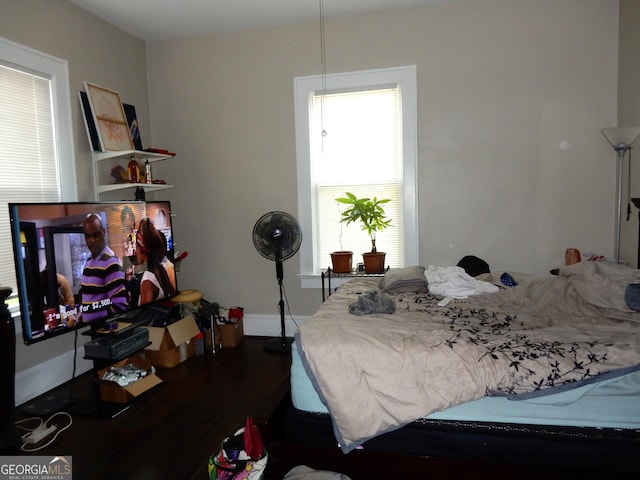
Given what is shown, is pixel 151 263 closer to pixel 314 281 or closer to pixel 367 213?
pixel 314 281

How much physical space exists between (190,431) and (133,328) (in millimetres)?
934

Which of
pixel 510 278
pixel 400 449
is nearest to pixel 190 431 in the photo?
pixel 400 449

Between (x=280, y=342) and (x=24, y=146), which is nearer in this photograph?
(x=24, y=146)

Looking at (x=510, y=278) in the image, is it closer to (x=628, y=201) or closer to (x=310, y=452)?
(x=628, y=201)

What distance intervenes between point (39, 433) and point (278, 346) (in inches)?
68.2

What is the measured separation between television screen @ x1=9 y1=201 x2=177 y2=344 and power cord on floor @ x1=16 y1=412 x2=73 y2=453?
0.51 m

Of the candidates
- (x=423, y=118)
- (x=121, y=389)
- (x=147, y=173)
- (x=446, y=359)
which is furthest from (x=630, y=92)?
(x=121, y=389)

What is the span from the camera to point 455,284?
2648 mm

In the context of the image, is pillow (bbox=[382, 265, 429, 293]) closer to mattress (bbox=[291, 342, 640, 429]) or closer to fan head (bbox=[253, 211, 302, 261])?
fan head (bbox=[253, 211, 302, 261])

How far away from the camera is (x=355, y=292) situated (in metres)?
2.73

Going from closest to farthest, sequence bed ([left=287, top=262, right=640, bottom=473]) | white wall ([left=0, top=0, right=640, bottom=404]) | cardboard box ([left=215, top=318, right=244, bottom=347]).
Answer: bed ([left=287, top=262, right=640, bottom=473])
white wall ([left=0, top=0, right=640, bottom=404])
cardboard box ([left=215, top=318, right=244, bottom=347])

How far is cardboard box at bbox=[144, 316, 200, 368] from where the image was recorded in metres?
3.12

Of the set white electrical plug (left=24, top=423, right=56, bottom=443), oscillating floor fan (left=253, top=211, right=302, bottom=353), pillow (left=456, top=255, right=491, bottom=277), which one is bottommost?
white electrical plug (left=24, top=423, right=56, bottom=443)

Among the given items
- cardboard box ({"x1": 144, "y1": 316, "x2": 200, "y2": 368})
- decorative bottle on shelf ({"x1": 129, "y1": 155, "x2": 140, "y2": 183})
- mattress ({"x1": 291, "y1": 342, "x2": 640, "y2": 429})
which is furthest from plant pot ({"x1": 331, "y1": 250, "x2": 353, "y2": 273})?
mattress ({"x1": 291, "y1": 342, "x2": 640, "y2": 429})
